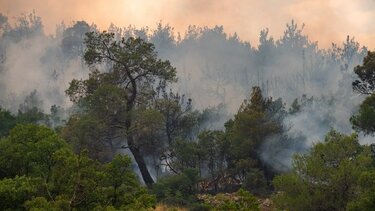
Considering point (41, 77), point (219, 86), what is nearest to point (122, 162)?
point (41, 77)

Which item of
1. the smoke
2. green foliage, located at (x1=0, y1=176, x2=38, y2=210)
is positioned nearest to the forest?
green foliage, located at (x1=0, y1=176, x2=38, y2=210)

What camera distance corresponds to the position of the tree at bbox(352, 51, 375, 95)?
74.2 ft

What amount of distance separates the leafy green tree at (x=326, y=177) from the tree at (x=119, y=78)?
33.6 feet

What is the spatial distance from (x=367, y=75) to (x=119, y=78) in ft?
42.6

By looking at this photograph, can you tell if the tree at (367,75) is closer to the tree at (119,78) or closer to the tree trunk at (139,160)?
the tree at (119,78)

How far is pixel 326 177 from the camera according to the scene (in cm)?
1318

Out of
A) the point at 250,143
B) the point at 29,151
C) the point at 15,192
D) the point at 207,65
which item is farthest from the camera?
the point at 207,65

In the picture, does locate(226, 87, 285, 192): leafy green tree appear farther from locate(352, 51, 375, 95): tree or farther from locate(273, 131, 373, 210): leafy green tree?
locate(273, 131, 373, 210): leafy green tree

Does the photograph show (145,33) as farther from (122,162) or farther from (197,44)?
(122,162)

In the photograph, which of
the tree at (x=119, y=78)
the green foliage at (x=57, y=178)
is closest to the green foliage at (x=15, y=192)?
the green foliage at (x=57, y=178)

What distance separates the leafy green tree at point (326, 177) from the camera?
12805 mm

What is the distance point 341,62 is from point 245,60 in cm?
3000

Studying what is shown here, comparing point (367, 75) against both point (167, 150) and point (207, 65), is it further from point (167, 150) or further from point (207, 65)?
point (207, 65)

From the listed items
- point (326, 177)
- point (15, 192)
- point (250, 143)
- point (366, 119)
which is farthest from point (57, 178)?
point (250, 143)
